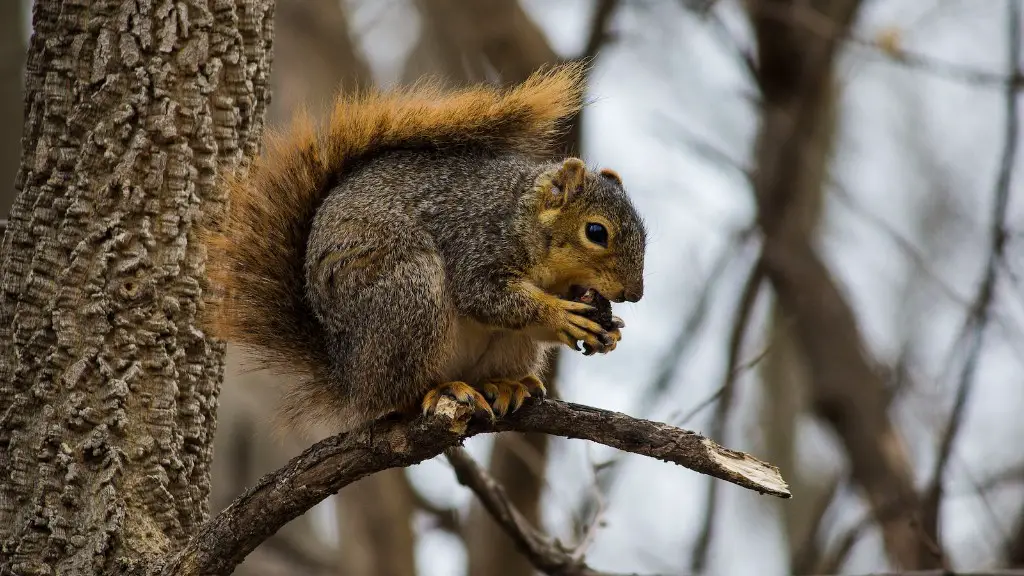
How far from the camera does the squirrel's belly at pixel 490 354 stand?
7.41 feet

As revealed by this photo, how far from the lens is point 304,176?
227cm

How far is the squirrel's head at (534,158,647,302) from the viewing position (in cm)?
223

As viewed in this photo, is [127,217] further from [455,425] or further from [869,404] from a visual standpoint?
[869,404]

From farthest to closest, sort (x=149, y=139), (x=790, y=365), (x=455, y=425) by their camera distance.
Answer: (x=790, y=365) < (x=149, y=139) < (x=455, y=425)

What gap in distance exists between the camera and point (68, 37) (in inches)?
81.7

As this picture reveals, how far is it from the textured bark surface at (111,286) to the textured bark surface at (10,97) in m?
3.82

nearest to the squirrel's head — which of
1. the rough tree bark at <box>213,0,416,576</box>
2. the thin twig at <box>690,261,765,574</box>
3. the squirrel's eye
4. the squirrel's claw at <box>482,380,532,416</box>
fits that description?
the squirrel's eye

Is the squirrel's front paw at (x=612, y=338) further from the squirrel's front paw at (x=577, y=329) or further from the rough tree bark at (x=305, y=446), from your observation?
the rough tree bark at (x=305, y=446)

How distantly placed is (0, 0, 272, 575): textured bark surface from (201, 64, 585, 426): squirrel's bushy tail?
65 millimetres

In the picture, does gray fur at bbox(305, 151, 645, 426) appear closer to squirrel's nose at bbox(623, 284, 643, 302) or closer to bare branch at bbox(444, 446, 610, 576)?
squirrel's nose at bbox(623, 284, 643, 302)

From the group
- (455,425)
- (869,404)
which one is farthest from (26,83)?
(869,404)

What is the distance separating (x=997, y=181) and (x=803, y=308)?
1.24 metres

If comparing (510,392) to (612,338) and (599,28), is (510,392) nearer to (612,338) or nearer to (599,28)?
(612,338)

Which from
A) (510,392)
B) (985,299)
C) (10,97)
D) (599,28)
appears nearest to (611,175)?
(510,392)
